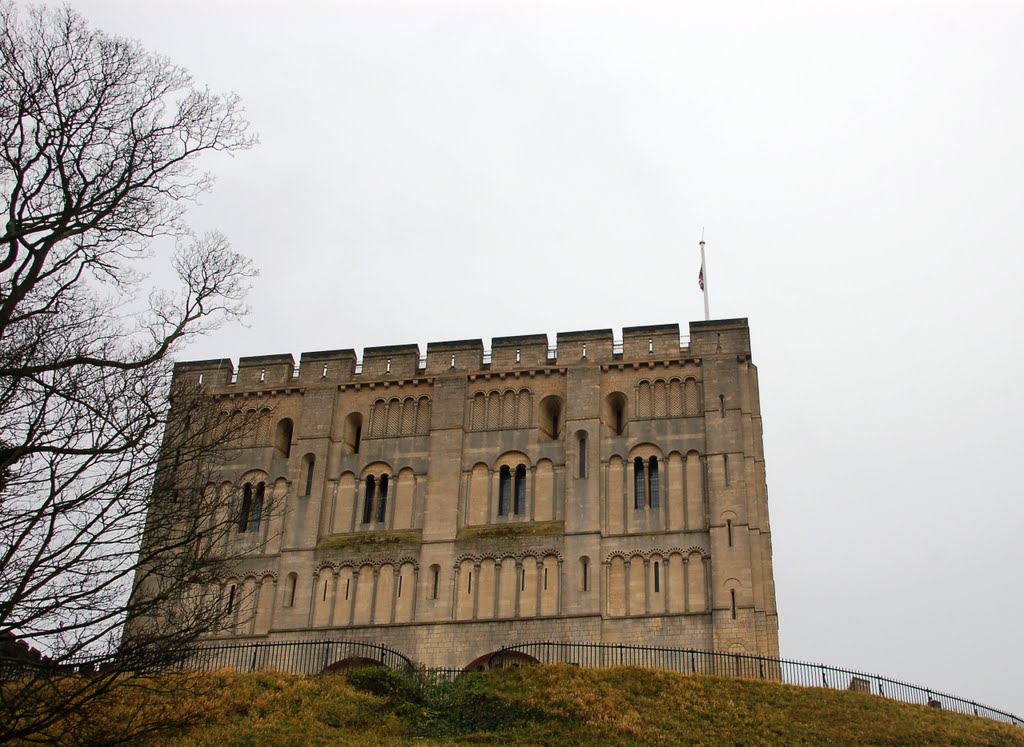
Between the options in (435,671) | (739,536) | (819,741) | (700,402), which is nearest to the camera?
(819,741)

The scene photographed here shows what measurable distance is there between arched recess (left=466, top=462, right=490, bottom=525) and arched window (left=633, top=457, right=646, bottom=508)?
200 inches

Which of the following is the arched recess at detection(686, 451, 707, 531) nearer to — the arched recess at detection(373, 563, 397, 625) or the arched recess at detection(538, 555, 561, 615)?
the arched recess at detection(538, 555, 561, 615)

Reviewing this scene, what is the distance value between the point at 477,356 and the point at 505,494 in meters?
5.41

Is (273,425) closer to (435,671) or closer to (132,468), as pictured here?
(435,671)

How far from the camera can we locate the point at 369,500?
4494cm

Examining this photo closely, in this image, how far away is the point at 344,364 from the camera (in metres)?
47.2

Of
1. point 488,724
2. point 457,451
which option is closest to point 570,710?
point 488,724

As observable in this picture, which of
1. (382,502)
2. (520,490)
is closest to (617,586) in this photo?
(520,490)

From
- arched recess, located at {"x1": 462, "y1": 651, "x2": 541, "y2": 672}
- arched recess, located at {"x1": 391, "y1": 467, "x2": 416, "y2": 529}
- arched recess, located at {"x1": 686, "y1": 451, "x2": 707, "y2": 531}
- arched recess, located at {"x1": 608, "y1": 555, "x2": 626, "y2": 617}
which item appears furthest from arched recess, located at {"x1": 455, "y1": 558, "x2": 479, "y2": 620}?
arched recess, located at {"x1": 686, "y1": 451, "x2": 707, "y2": 531}

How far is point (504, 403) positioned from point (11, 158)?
92.8 feet

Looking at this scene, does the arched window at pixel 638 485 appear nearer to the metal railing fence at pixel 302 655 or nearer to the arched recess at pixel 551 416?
the arched recess at pixel 551 416

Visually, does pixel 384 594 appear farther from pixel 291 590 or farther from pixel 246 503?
pixel 246 503

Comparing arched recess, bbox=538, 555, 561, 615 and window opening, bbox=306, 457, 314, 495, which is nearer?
arched recess, bbox=538, 555, 561, 615

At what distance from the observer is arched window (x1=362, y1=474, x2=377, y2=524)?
44531 millimetres
